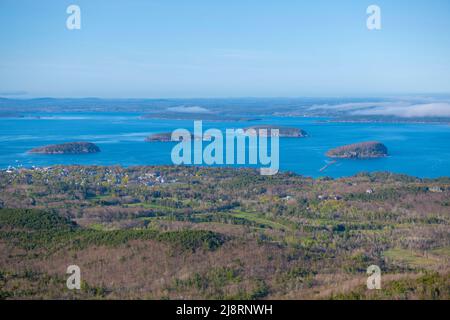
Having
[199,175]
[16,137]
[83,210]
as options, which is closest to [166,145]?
[16,137]

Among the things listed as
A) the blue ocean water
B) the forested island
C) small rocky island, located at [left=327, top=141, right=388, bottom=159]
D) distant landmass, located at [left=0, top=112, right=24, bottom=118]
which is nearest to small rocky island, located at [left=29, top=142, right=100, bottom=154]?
the blue ocean water

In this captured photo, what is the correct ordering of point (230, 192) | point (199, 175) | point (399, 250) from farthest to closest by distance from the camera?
point (199, 175) < point (230, 192) < point (399, 250)

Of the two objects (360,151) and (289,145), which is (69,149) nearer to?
(289,145)

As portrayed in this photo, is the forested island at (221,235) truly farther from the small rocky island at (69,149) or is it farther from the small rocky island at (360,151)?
the small rocky island at (360,151)

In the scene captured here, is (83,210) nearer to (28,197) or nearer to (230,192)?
(28,197)

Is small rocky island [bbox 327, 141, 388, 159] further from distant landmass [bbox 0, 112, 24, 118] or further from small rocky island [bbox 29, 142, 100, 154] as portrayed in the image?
distant landmass [bbox 0, 112, 24, 118]

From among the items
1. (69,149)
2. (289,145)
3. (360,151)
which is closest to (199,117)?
(289,145)
